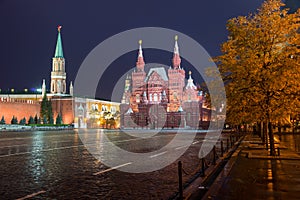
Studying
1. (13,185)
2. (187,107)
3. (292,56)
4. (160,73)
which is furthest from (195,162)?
(160,73)

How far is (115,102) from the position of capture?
443 feet

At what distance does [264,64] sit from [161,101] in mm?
68281

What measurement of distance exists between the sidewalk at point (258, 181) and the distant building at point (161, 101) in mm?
59861

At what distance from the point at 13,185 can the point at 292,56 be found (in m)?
12.2

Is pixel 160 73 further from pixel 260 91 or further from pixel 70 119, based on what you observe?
pixel 260 91

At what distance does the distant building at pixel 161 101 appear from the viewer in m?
77.3

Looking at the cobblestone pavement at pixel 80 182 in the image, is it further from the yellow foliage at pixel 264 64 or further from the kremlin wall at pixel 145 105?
the kremlin wall at pixel 145 105

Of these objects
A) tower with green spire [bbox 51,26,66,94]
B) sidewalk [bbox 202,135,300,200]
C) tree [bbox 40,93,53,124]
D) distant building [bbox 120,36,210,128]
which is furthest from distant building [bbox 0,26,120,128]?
sidewalk [bbox 202,135,300,200]

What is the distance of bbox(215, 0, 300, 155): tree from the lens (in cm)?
1234

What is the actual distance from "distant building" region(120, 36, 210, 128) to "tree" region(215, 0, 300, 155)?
57676 millimetres

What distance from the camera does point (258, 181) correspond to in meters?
8.87

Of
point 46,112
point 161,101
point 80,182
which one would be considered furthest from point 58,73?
point 80,182

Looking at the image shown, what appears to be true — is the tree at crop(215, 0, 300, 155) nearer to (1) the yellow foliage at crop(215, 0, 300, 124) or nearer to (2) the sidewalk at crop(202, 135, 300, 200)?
(1) the yellow foliage at crop(215, 0, 300, 124)

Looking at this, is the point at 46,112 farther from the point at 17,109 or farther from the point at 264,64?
the point at 264,64
